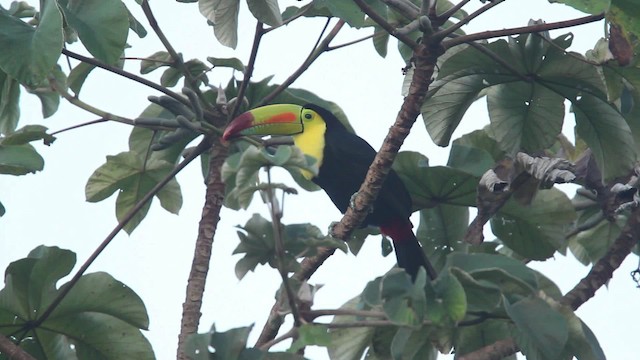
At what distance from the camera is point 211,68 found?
13.2ft

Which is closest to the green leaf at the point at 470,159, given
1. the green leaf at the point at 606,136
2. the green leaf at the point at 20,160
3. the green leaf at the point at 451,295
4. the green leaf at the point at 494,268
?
the green leaf at the point at 606,136

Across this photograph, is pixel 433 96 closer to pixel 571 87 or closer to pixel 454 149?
pixel 454 149

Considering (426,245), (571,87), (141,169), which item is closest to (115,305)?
(141,169)

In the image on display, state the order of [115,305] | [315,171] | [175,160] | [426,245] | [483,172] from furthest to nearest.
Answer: [175,160] → [426,245] → [483,172] → [115,305] → [315,171]

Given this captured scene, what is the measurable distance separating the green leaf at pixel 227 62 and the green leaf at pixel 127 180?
1.50 feet

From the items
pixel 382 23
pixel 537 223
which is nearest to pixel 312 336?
pixel 382 23

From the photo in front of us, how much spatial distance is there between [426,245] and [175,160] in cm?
110

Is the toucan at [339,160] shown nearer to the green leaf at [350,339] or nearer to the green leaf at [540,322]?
the green leaf at [350,339]

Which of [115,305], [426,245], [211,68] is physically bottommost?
[115,305]

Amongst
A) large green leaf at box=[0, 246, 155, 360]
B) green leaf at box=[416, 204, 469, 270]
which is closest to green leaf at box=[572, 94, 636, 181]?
green leaf at box=[416, 204, 469, 270]

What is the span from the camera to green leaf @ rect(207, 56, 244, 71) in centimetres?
399

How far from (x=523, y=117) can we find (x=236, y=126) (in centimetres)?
105

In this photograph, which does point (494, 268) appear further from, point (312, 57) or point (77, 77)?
point (77, 77)

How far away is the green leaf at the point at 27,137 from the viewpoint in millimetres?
3730
